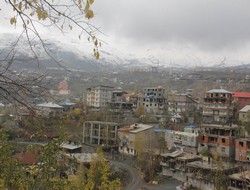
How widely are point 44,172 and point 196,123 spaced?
858 inches

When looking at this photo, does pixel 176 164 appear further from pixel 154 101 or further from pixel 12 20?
pixel 12 20

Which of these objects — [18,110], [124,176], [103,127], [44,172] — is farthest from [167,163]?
[18,110]

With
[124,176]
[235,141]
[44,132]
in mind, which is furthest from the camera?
[235,141]

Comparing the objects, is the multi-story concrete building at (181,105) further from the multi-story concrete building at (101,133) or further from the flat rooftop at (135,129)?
the multi-story concrete building at (101,133)

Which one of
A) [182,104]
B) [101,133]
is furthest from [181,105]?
[101,133]

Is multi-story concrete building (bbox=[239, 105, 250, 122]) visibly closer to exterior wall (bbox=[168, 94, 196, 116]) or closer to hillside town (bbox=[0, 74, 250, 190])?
hillside town (bbox=[0, 74, 250, 190])

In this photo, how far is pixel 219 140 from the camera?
54.8 feet

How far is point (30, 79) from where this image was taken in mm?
2219

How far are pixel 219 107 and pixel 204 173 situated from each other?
32.0 feet

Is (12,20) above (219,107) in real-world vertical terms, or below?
above

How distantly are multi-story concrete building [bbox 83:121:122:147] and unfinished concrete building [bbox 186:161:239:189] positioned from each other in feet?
26.2

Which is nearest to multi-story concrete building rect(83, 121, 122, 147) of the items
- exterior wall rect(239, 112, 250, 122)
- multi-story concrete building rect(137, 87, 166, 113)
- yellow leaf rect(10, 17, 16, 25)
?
multi-story concrete building rect(137, 87, 166, 113)

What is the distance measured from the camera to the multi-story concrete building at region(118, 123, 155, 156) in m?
18.9

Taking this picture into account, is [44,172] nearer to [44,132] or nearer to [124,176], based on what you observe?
[44,132]
